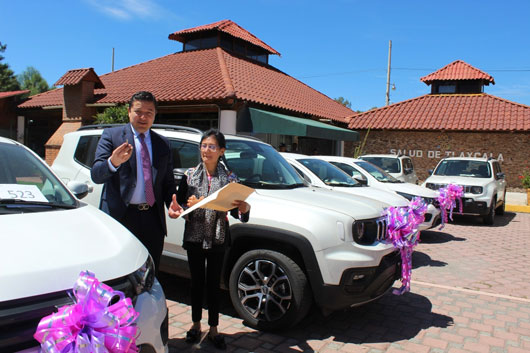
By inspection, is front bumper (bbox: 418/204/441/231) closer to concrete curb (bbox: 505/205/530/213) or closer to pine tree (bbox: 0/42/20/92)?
concrete curb (bbox: 505/205/530/213)

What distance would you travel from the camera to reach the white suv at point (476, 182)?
34.3ft

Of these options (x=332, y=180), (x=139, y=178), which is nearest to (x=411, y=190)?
(x=332, y=180)

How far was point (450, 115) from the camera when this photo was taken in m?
20.9

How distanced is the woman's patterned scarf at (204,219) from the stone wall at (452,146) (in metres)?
18.6

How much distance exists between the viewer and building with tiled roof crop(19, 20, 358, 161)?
1435 cm

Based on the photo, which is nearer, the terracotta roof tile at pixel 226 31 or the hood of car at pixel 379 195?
the hood of car at pixel 379 195

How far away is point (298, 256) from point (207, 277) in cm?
81

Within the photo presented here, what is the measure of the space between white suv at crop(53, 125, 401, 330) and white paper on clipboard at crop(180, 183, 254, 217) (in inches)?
28.0

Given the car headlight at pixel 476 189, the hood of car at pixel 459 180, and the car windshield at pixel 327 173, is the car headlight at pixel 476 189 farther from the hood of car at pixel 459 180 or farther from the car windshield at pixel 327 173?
the car windshield at pixel 327 173

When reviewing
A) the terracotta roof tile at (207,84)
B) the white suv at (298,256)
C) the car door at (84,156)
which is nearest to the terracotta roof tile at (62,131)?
the terracotta roof tile at (207,84)

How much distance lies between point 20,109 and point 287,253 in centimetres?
2147

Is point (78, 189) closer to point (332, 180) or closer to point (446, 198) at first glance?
point (332, 180)

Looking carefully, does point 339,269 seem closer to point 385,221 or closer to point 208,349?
point 385,221

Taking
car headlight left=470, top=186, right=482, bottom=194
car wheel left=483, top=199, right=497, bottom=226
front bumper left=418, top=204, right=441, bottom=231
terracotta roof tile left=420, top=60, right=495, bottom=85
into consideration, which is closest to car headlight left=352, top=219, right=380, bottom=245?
front bumper left=418, top=204, right=441, bottom=231
